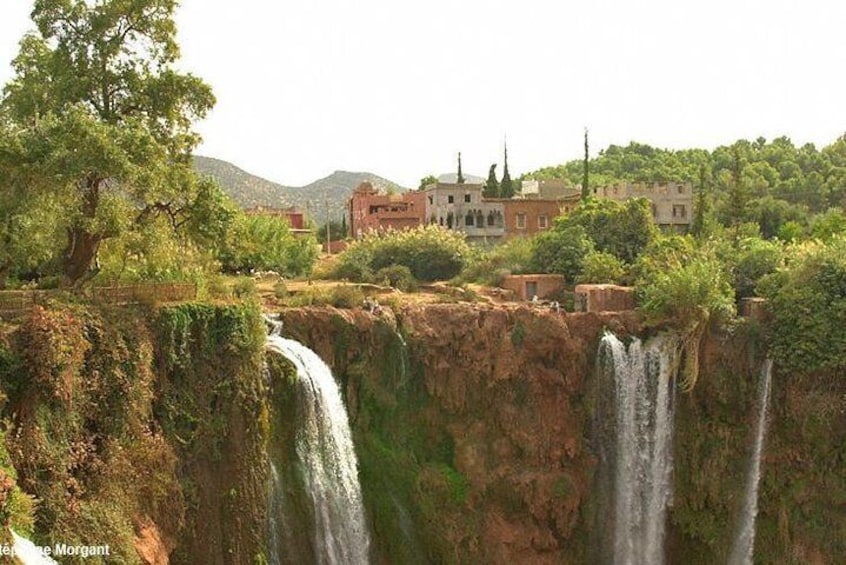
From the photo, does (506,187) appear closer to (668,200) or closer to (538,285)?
(668,200)

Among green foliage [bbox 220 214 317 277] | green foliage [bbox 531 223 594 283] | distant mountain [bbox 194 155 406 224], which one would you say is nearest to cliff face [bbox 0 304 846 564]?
green foliage [bbox 531 223 594 283]

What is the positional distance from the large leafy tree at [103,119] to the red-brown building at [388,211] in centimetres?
2827

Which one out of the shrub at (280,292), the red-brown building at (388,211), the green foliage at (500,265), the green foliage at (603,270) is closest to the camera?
the shrub at (280,292)

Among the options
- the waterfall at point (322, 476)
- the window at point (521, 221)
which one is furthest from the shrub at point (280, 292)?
the window at point (521, 221)

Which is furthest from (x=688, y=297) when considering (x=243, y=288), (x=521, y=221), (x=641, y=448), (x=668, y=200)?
(x=668, y=200)

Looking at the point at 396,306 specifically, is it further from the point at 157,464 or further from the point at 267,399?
the point at 157,464

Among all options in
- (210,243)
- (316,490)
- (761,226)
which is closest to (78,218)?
(210,243)

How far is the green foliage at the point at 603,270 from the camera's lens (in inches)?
1201

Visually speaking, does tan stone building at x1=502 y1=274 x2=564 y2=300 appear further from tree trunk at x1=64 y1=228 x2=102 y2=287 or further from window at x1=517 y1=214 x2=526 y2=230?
window at x1=517 y1=214 x2=526 y2=230

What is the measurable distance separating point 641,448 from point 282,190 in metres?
79.7

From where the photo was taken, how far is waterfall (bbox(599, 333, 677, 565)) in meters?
25.3

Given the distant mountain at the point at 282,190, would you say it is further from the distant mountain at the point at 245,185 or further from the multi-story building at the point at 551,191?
the multi-story building at the point at 551,191

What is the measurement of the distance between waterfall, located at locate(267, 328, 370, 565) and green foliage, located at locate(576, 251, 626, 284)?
458 inches

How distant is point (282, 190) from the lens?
101 meters
